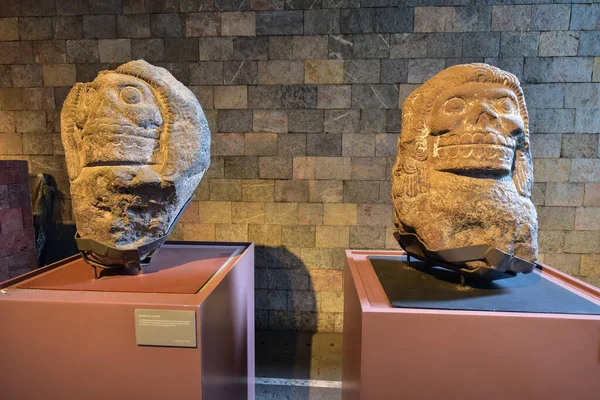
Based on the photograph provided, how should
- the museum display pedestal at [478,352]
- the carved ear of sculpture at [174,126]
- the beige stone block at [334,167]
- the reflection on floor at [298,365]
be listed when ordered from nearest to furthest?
the museum display pedestal at [478,352] → the carved ear of sculpture at [174,126] → the reflection on floor at [298,365] → the beige stone block at [334,167]

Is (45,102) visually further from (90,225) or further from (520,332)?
(520,332)

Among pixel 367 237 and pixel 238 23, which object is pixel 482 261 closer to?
pixel 367 237

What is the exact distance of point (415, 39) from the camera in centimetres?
293

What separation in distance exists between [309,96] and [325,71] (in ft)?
0.86

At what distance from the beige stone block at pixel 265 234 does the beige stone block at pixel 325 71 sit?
4.71ft

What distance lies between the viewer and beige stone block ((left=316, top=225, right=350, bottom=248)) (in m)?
3.16

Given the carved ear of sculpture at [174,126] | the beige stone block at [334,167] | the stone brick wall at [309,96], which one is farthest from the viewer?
the beige stone block at [334,167]

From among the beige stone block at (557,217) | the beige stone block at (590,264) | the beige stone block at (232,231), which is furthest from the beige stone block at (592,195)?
the beige stone block at (232,231)

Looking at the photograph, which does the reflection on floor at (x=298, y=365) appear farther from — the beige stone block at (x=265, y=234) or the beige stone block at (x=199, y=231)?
the beige stone block at (x=199, y=231)

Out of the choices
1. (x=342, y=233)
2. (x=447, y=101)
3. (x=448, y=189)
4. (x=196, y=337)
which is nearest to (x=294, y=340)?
(x=342, y=233)

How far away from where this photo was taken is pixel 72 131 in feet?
5.76

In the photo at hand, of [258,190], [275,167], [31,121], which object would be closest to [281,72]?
[275,167]

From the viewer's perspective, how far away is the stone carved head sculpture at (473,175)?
1478 mm

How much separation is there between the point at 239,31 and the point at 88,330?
2.69 m
